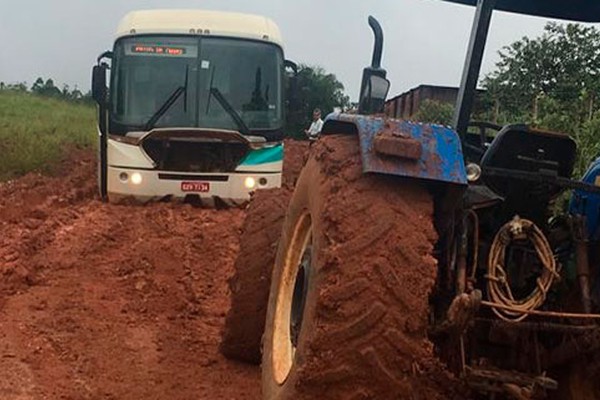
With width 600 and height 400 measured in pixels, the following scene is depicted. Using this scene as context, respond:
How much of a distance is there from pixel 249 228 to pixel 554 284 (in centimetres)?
195

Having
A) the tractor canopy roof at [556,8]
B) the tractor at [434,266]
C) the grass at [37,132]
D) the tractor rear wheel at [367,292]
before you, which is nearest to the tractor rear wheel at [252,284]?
the tractor at [434,266]

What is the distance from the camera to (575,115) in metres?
12.4

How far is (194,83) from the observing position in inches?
464

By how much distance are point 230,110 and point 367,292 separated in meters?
9.36

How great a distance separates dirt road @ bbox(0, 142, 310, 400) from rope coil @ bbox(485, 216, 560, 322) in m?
1.66

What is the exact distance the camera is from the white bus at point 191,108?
11.6 metres

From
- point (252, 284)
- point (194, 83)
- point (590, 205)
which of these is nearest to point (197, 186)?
point (194, 83)

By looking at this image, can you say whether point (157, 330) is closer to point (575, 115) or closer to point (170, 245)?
point (170, 245)

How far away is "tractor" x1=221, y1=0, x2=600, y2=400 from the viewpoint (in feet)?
8.68

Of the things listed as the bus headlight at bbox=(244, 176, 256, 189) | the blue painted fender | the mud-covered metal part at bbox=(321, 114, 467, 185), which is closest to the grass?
the bus headlight at bbox=(244, 176, 256, 189)

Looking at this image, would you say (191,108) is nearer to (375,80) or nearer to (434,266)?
(375,80)

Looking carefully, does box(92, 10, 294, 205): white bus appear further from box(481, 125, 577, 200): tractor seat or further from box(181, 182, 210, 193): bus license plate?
box(481, 125, 577, 200): tractor seat

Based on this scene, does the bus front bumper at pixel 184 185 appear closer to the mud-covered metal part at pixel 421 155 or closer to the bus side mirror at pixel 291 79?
the bus side mirror at pixel 291 79

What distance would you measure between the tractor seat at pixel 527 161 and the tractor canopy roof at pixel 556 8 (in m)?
1.04
